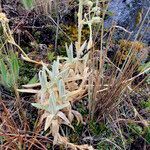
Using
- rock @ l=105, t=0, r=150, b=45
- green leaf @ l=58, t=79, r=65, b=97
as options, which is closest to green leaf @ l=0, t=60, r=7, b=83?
green leaf @ l=58, t=79, r=65, b=97

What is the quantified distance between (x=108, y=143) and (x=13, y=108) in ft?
Answer: 1.36

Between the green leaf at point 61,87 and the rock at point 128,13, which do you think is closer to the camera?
the green leaf at point 61,87

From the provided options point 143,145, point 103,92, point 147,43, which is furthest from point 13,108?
point 147,43

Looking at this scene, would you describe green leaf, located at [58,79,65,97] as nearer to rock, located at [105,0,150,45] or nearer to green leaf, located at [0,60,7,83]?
green leaf, located at [0,60,7,83]

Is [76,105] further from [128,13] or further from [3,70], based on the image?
[128,13]

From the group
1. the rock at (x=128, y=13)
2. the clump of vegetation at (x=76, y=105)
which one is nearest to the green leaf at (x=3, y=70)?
the clump of vegetation at (x=76, y=105)

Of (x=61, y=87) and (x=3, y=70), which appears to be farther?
(x=3, y=70)

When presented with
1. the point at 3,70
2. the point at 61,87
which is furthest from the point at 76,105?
the point at 3,70

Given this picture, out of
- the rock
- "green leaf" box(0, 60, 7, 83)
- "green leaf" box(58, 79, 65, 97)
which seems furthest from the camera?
the rock

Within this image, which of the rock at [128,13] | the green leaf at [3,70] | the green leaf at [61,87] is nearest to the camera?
the green leaf at [61,87]

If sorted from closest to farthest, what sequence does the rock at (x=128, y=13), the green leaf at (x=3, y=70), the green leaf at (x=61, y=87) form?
1. the green leaf at (x=61, y=87)
2. the green leaf at (x=3, y=70)
3. the rock at (x=128, y=13)

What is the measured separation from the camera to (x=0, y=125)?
55.8 inches

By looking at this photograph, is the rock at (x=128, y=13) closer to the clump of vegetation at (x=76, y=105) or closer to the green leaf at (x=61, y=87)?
the clump of vegetation at (x=76, y=105)

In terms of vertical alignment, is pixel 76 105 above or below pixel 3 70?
below
